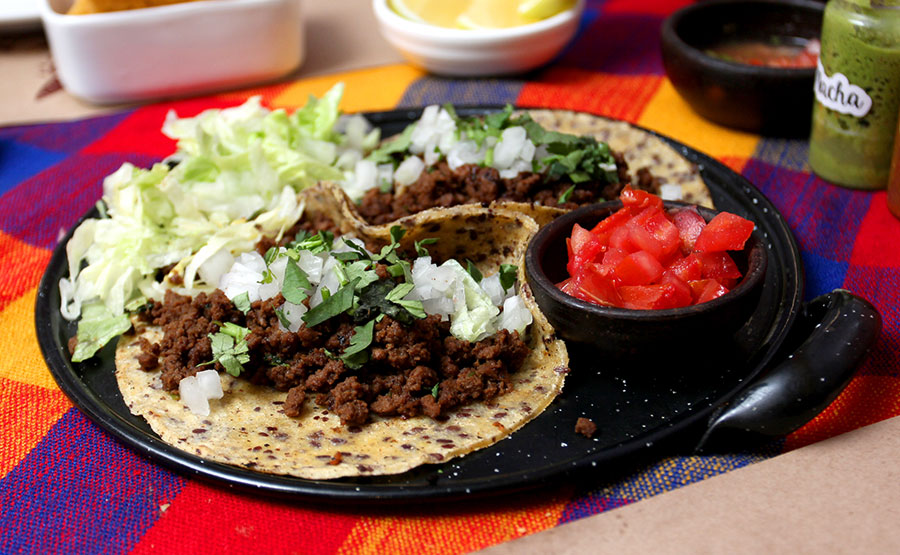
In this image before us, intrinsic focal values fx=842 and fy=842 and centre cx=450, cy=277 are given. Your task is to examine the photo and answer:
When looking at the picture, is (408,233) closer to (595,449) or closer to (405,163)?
(405,163)

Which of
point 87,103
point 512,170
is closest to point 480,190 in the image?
point 512,170

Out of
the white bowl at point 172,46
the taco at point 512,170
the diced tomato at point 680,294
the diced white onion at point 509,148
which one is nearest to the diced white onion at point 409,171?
the taco at point 512,170

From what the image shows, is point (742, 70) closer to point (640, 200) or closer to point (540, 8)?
point (540, 8)

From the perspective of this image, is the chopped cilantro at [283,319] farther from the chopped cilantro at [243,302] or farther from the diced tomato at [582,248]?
the diced tomato at [582,248]

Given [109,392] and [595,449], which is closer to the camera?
[595,449]

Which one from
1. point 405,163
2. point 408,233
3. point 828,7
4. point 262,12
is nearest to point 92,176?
point 262,12

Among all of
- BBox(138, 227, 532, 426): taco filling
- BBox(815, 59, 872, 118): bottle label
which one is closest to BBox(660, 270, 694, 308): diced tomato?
BBox(138, 227, 532, 426): taco filling

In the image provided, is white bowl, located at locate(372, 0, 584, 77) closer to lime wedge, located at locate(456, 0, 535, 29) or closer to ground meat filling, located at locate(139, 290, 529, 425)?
lime wedge, located at locate(456, 0, 535, 29)
